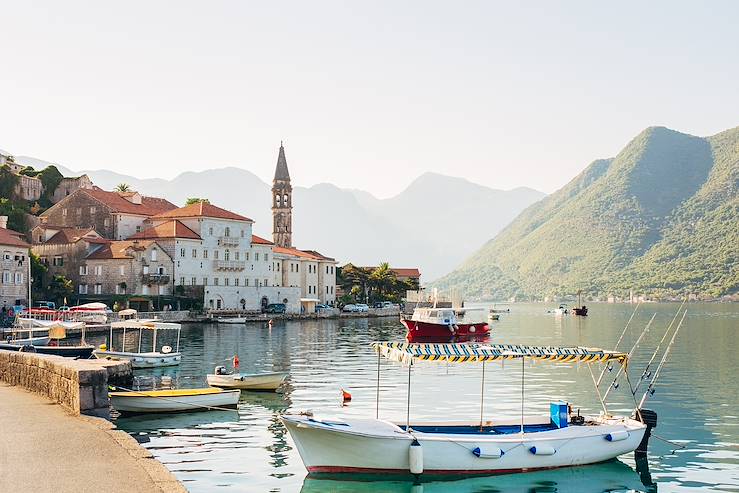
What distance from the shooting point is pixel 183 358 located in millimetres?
59719

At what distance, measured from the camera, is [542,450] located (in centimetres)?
2489

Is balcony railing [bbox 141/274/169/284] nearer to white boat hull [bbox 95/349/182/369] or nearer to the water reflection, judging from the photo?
white boat hull [bbox 95/349/182/369]

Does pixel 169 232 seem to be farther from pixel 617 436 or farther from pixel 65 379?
pixel 617 436

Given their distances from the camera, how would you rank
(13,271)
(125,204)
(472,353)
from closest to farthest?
(472,353)
(13,271)
(125,204)

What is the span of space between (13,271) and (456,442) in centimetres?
8142

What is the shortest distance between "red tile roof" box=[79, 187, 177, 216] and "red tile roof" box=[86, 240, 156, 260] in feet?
32.5

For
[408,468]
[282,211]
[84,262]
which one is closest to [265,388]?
[408,468]

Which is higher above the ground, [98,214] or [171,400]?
[98,214]

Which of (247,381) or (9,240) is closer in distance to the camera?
(247,381)

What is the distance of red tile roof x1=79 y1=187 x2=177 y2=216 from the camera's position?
12294cm

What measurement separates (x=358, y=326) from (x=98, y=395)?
8801cm

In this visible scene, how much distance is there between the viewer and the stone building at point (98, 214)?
398ft

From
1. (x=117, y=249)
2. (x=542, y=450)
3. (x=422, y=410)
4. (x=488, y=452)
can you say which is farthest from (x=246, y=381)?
(x=117, y=249)

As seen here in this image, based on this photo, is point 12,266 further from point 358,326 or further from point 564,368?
point 564,368
